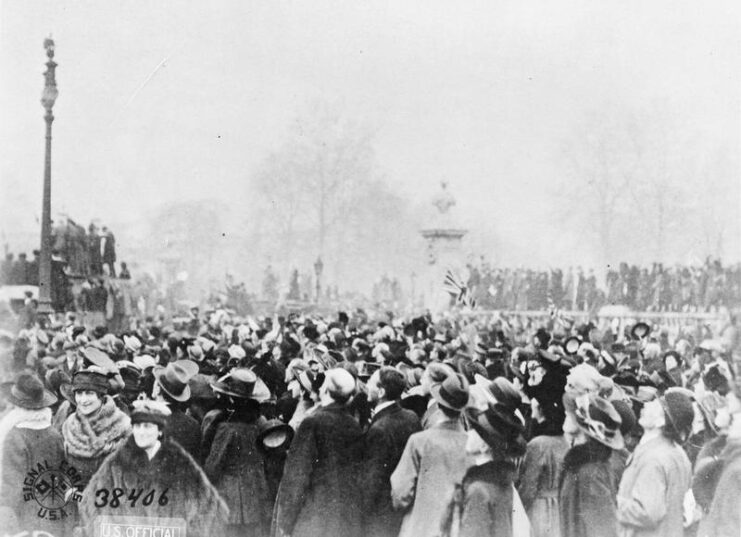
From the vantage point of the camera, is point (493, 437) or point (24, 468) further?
point (24, 468)

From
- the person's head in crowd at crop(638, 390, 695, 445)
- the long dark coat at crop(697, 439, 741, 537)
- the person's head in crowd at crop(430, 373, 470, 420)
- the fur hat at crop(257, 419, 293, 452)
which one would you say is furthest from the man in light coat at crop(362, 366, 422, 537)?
the long dark coat at crop(697, 439, 741, 537)

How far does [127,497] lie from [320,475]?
174cm

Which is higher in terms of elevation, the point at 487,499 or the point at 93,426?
the point at 93,426

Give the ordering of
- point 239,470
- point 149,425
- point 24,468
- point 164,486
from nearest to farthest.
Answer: point 149,425 → point 239,470 → point 164,486 → point 24,468

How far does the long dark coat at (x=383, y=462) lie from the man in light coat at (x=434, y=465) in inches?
8.0

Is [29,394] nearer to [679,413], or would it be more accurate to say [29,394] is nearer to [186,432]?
[186,432]

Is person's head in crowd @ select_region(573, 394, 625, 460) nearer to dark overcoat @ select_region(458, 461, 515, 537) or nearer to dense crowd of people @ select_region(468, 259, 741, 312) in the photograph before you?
dark overcoat @ select_region(458, 461, 515, 537)

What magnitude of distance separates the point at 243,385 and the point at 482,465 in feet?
6.23

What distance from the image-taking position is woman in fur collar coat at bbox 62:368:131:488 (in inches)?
261

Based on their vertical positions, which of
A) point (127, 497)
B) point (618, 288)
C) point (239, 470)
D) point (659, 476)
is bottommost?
point (127, 497)

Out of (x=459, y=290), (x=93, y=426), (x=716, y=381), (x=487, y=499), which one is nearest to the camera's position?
(x=487, y=499)

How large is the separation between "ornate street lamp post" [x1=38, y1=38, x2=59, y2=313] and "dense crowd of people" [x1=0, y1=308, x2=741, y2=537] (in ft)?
13.5

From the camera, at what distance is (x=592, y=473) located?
18.3 ft

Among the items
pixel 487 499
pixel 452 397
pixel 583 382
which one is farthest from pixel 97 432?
pixel 583 382
